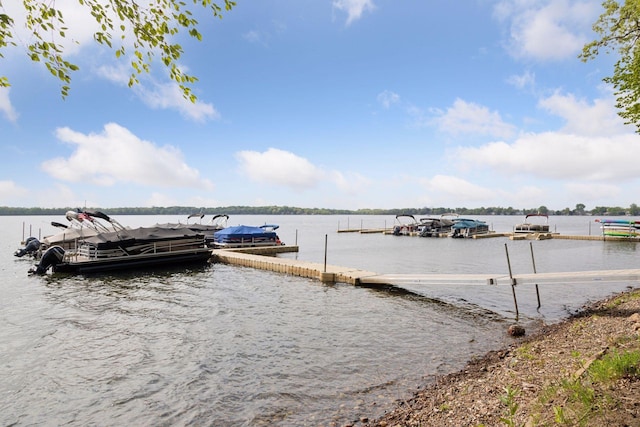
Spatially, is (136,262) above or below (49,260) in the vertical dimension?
below

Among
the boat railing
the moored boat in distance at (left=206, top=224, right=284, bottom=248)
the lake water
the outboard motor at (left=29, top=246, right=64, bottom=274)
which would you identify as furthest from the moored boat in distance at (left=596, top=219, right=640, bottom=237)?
the outboard motor at (left=29, top=246, right=64, bottom=274)

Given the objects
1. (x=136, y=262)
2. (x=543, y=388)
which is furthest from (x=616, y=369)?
(x=136, y=262)

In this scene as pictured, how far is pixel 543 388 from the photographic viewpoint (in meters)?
5.70

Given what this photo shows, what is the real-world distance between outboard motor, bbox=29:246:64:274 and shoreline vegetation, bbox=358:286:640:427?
22165mm

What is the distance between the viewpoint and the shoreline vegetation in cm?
442

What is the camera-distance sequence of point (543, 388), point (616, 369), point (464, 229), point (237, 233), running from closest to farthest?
point (616, 369) → point (543, 388) → point (237, 233) → point (464, 229)

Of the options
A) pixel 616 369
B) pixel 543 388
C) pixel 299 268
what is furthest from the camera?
pixel 299 268

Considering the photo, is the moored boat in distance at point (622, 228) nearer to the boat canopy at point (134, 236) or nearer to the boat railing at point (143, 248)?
the boat railing at point (143, 248)

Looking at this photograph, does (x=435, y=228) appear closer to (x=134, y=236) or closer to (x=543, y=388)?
(x=134, y=236)

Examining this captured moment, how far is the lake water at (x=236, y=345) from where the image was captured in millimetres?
6992

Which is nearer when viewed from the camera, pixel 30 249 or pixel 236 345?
pixel 236 345

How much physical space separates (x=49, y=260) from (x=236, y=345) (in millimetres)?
17674

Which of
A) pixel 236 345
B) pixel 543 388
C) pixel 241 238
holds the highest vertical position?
pixel 241 238

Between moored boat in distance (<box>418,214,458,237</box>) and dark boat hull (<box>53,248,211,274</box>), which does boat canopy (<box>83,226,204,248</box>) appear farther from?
moored boat in distance (<box>418,214,458,237</box>)
